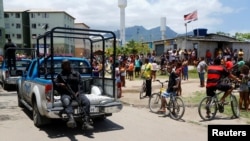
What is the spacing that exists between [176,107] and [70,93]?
137 inches

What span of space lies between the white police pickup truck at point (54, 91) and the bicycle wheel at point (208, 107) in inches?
101

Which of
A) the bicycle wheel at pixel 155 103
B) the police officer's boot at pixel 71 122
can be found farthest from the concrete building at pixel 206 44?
the police officer's boot at pixel 71 122

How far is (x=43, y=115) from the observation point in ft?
26.2

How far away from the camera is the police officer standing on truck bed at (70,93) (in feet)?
25.0

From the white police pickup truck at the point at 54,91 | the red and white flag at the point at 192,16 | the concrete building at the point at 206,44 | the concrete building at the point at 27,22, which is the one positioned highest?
the concrete building at the point at 27,22

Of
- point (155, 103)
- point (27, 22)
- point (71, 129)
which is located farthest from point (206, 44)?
point (27, 22)

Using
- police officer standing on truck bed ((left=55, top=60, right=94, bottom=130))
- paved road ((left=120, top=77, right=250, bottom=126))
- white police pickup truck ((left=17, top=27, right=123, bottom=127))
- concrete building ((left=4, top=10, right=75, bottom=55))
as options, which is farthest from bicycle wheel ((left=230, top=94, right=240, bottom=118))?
concrete building ((left=4, top=10, right=75, bottom=55))

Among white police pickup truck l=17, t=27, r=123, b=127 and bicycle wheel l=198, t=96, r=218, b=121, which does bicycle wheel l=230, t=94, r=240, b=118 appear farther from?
white police pickup truck l=17, t=27, r=123, b=127

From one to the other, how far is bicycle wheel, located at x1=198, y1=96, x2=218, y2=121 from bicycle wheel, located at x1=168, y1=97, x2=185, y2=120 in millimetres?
536

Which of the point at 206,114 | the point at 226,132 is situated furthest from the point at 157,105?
the point at 226,132

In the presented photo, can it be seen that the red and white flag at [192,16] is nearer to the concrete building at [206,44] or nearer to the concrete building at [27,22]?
the concrete building at [206,44]

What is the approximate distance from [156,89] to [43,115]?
10.6 meters

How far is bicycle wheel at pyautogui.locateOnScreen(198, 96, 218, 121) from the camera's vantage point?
31.3ft

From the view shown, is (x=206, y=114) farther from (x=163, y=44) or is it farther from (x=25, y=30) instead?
(x=25, y=30)
